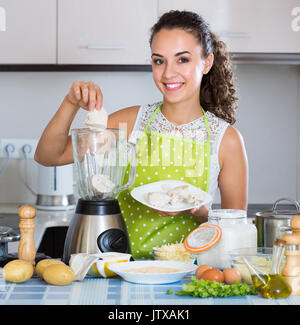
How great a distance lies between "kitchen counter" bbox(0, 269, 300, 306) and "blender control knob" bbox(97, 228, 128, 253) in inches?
4.2

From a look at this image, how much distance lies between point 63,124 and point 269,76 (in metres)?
1.46

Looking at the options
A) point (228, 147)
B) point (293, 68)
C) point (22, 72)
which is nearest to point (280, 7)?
point (293, 68)

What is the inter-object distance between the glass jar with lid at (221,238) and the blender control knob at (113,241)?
0.14m

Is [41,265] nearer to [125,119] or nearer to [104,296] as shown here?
[104,296]

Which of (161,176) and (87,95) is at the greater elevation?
(87,95)

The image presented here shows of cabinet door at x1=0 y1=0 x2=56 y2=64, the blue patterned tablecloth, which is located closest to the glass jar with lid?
the blue patterned tablecloth

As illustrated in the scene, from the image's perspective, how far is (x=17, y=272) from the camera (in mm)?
935

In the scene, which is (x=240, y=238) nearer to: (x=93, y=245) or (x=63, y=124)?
(x=93, y=245)

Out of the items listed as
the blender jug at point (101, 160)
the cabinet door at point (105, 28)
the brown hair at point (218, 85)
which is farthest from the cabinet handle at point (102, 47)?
the blender jug at point (101, 160)

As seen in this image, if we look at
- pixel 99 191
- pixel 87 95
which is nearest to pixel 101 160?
pixel 99 191

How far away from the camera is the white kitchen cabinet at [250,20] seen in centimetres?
224

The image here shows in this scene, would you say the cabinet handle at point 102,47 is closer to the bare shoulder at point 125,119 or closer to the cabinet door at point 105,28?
the cabinet door at point 105,28

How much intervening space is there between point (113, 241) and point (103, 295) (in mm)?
203

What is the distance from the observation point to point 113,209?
107 cm
